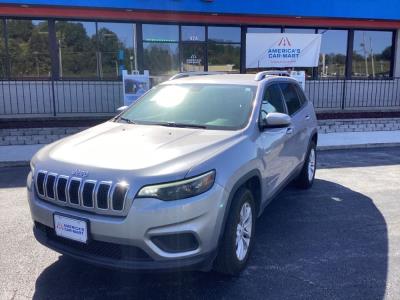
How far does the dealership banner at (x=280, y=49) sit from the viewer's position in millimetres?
11977

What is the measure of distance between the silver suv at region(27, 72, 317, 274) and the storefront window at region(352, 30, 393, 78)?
A: 1090 cm

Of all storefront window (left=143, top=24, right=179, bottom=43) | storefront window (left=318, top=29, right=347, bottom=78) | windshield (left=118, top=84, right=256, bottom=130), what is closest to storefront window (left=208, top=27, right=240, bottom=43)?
storefront window (left=143, top=24, right=179, bottom=43)

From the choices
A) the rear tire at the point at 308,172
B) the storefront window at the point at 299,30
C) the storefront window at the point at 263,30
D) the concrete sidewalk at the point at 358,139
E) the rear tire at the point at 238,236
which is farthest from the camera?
the storefront window at the point at 299,30

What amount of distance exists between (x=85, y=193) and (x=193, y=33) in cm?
1008

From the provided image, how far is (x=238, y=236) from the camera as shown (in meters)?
3.58

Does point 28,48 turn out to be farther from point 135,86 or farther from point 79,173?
point 79,173

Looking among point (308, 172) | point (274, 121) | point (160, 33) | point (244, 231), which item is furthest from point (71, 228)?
point (160, 33)

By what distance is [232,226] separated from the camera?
336cm

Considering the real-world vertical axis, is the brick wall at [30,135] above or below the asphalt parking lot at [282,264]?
above

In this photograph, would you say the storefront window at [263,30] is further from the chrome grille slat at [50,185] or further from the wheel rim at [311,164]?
the chrome grille slat at [50,185]

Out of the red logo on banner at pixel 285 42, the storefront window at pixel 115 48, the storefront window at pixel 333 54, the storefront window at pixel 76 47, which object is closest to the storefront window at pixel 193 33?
the storefront window at pixel 115 48

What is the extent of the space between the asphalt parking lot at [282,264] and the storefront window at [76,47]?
20.2 ft

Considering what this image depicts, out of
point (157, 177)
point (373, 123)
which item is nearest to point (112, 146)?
point (157, 177)

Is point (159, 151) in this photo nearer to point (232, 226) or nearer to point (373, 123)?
point (232, 226)
